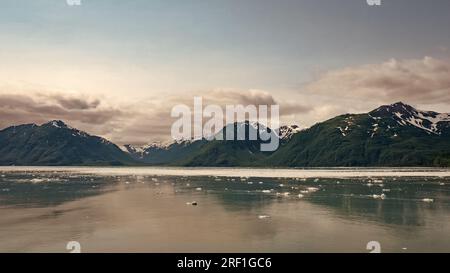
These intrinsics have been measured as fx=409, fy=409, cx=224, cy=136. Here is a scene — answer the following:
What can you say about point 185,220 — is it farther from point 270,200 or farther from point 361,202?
point 361,202

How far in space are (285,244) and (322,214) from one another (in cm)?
1540

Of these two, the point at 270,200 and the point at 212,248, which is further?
the point at 270,200

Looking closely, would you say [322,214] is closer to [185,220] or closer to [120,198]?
[185,220]

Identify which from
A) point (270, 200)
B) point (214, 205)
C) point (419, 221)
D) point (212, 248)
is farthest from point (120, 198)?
point (419, 221)

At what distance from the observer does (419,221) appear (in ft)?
125

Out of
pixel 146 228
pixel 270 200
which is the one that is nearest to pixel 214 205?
pixel 270 200

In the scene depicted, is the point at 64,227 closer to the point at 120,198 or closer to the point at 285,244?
the point at 285,244

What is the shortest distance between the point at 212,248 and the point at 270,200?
29.5 meters

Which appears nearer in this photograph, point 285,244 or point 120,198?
point 285,244

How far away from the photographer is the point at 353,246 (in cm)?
2814
